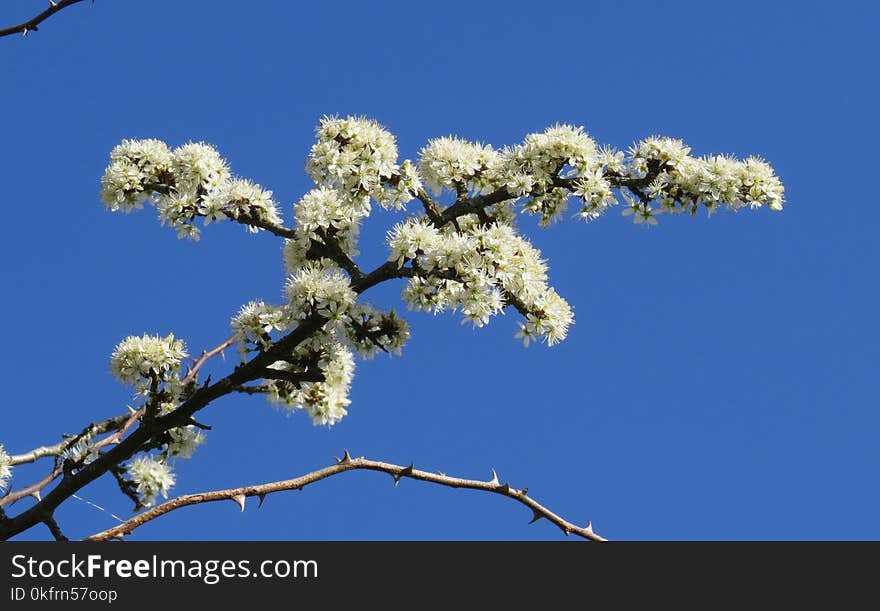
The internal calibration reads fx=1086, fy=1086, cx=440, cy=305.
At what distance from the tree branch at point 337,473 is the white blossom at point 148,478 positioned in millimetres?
2233

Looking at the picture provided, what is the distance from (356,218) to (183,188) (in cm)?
152

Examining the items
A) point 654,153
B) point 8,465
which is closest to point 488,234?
point 654,153

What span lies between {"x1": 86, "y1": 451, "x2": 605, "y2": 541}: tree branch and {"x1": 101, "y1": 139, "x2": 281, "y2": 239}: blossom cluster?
249 centimetres

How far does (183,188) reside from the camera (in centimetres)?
923

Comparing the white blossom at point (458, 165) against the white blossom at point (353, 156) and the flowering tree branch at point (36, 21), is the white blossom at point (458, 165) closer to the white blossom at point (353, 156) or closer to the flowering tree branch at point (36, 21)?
the white blossom at point (353, 156)

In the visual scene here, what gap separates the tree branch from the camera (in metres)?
Answer: 7.50

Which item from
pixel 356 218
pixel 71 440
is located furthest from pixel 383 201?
pixel 71 440

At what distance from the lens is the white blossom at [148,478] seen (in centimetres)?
973

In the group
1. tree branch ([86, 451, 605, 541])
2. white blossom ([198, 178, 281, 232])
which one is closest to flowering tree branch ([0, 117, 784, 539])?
white blossom ([198, 178, 281, 232])

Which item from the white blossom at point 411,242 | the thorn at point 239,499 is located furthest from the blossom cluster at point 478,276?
the thorn at point 239,499

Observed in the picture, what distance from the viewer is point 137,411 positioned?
1037cm

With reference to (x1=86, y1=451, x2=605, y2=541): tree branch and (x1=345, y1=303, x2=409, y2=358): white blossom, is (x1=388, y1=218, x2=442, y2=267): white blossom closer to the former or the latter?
(x1=345, y1=303, x2=409, y2=358): white blossom

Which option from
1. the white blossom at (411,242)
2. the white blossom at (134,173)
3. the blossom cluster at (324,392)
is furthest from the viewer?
the blossom cluster at (324,392)
